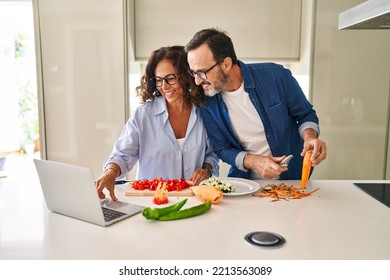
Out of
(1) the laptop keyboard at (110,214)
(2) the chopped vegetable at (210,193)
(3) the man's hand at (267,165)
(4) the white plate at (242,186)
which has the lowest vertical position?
(1) the laptop keyboard at (110,214)

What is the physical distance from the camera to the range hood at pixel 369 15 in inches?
56.2

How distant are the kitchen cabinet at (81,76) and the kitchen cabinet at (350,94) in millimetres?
1573

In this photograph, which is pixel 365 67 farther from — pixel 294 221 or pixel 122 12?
pixel 294 221

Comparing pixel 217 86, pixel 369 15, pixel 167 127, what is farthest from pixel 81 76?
pixel 369 15

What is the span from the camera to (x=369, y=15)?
1.53 metres

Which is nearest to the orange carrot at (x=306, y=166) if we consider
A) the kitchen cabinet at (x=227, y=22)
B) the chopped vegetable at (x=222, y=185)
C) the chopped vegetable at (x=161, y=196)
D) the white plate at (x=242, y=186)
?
the white plate at (x=242, y=186)

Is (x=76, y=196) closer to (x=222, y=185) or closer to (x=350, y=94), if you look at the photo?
(x=222, y=185)

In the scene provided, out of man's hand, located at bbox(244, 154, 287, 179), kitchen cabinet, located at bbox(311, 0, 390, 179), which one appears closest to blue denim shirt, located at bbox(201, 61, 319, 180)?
man's hand, located at bbox(244, 154, 287, 179)

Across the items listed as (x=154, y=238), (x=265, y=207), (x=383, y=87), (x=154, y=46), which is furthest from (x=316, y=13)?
(x=154, y=238)

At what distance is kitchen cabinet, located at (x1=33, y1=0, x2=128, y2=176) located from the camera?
9.87 ft

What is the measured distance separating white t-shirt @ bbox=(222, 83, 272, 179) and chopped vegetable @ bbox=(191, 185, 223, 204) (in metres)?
0.57

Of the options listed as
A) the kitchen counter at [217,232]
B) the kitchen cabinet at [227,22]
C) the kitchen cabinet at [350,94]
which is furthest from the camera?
the kitchen cabinet at [227,22]

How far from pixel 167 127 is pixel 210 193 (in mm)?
639

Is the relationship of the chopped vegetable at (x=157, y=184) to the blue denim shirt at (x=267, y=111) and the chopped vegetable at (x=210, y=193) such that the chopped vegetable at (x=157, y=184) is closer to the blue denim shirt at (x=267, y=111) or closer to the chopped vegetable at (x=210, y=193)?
the chopped vegetable at (x=210, y=193)
